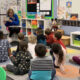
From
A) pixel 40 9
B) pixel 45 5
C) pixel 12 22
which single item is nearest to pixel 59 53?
pixel 12 22

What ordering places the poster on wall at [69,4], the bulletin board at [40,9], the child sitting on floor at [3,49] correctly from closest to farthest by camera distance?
the child sitting on floor at [3,49] → the poster on wall at [69,4] → the bulletin board at [40,9]

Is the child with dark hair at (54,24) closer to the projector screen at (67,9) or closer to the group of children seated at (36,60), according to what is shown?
the projector screen at (67,9)

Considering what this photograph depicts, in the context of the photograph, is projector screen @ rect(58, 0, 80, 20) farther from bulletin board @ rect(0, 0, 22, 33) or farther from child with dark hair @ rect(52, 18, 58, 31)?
bulletin board @ rect(0, 0, 22, 33)

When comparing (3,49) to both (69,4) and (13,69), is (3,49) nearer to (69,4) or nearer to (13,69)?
(13,69)

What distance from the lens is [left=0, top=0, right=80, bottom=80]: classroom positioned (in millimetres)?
2344

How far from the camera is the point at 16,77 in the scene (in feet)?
8.89

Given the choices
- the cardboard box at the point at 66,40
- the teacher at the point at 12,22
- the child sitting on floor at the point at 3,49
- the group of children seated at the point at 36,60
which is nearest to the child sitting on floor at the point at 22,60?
the group of children seated at the point at 36,60

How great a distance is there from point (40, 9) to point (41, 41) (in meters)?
2.17

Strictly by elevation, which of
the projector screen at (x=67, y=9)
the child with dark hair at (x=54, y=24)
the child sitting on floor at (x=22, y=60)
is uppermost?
the projector screen at (x=67, y=9)

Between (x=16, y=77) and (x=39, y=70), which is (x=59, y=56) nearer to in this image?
(x=39, y=70)

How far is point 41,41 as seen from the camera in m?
4.61

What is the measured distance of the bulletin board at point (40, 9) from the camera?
609 centimetres

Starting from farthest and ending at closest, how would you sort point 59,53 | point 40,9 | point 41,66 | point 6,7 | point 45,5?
point 6,7 → point 40,9 → point 45,5 → point 59,53 → point 41,66

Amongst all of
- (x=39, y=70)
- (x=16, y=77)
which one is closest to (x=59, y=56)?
(x=39, y=70)
